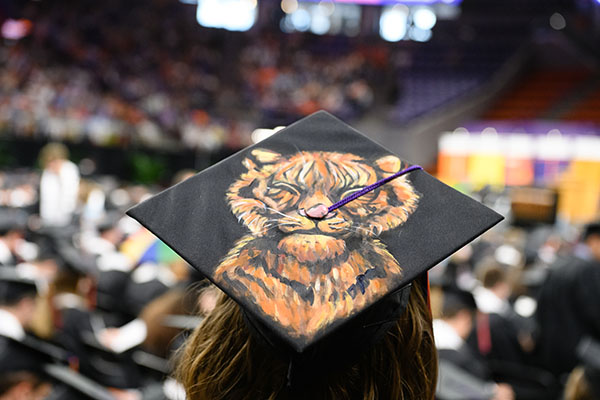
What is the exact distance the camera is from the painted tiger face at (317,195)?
3.06 ft

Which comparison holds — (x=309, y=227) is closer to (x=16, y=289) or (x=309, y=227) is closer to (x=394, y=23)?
(x=16, y=289)

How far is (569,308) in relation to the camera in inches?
163

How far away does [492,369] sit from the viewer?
3.85 metres

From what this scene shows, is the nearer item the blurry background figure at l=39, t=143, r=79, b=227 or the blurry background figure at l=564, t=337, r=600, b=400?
the blurry background figure at l=564, t=337, r=600, b=400

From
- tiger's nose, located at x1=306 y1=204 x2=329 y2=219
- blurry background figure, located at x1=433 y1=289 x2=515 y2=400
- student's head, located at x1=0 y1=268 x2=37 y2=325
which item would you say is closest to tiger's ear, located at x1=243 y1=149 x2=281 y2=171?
tiger's nose, located at x1=306 y1=204 x2=329 y2=219

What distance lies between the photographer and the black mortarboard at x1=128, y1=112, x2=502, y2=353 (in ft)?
2.82

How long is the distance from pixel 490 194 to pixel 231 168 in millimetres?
10776

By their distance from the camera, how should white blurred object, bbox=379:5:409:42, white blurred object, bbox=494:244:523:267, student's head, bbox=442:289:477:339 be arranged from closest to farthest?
student's head, bbox=442:289:477:339 → white blurred object, bbox=494:244:523:267 → white blurred object, bbox=379:5:409:42

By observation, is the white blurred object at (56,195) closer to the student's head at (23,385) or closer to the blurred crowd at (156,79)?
the student's head at (23,385)

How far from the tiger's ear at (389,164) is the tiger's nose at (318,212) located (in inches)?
6.2

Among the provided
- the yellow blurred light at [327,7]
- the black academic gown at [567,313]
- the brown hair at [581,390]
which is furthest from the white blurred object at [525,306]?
the yellow blurred light at [327,7]

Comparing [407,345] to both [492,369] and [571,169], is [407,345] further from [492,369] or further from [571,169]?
[571,169]

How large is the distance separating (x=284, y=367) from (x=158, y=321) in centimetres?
228

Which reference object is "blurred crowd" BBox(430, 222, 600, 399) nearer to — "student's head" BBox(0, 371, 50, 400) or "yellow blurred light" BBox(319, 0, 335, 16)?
"student's head" BBox(0, 371, 50, 400)
